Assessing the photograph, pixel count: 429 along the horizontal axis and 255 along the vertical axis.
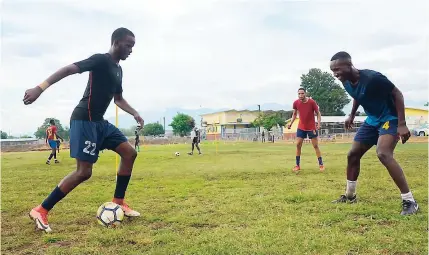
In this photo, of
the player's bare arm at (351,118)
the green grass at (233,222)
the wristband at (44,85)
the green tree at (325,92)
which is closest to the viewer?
the green grass at (233,222)

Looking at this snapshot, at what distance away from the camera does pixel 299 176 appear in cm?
856

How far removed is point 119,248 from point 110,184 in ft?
16.0

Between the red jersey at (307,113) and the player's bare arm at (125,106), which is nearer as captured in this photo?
the player's bare arm at (125,106)

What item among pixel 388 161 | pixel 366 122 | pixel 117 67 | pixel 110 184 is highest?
pixel 117 67

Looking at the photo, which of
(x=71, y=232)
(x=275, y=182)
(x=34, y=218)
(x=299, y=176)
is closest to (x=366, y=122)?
(x=275, y=182)

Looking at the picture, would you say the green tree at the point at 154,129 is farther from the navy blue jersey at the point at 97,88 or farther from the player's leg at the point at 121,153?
the navy blue jersey at the point at 97,88

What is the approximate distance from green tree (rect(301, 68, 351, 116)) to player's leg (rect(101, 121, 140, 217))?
84.1 meters

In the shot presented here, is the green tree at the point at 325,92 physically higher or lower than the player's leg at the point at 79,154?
higher

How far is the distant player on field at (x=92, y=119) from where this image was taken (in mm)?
4508

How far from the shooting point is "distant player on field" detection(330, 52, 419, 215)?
189 inches

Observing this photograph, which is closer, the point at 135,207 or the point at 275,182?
the point at 135,207

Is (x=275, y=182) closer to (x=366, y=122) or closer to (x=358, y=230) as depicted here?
(x=366, y=122)

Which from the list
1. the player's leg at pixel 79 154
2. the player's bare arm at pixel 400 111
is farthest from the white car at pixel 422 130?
the player's leg at pixel 79 154

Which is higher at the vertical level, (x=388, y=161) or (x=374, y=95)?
(x=374, y=95)
